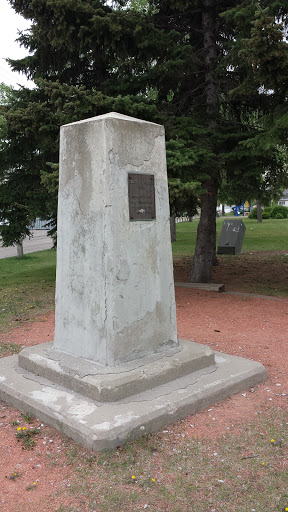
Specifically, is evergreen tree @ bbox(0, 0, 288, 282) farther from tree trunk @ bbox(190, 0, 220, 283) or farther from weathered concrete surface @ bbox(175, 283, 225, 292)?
weathered concrete surface @ bbox(175, 283, 225, 292)

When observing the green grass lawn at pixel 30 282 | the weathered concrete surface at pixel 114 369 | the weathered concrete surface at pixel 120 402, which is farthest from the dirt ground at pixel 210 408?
the green grass lawn at pixel 30 282

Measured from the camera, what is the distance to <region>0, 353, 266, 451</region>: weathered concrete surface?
3545 millimetres

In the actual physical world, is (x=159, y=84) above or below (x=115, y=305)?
above

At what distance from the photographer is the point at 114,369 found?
425 cm

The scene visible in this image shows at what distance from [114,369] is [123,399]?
331 millimetres

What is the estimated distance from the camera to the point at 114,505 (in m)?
2.86

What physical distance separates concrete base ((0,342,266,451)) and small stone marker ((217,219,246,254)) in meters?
14.4

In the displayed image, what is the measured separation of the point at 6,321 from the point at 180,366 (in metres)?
4.31

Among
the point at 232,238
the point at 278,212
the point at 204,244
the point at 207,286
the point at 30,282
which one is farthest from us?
the point at 278,212

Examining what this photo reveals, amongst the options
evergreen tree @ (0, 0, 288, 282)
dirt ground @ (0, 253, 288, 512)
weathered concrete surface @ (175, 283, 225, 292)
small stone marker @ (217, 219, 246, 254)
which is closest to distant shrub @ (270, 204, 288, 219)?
small stone marker @ (217, 219, 246, 254)

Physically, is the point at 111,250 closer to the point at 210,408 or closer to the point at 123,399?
the point at 123,399

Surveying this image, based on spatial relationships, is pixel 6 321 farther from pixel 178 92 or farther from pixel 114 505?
pixel 178 92

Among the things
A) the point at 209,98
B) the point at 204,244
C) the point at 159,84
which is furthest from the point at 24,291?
the point at 209,98

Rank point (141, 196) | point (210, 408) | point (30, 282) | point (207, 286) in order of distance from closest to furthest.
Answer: point (210, 408) < point (141, 196) < point (207, 286) < point (30, 282)
